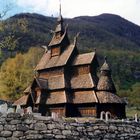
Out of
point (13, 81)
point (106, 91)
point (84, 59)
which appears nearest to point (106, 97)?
point (106, 91)

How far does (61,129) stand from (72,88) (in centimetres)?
2878

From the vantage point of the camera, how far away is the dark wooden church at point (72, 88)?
43.7m

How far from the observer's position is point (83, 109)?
44.5 meters

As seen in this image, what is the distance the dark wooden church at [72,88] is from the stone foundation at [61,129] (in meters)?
23.2

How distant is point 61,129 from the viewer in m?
17.1

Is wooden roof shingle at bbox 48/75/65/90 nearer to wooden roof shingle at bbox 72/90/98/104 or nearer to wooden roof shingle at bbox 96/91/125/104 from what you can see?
wooden roof shingle at bbox 72/90/98/104


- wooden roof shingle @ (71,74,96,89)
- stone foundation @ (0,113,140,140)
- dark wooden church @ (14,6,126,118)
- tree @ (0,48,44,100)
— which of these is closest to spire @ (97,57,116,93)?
dark wooden church @ (14,6,126,118)

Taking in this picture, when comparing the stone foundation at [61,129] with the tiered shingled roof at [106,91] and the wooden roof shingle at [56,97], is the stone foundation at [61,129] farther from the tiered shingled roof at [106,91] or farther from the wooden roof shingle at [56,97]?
the wooden roof shingle at [56,97]

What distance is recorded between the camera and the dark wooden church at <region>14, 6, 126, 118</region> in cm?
4369

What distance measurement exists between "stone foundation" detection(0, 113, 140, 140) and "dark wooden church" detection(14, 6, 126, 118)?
76.3ft

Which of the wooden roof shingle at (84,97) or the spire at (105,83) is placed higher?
the spire at (105,83)

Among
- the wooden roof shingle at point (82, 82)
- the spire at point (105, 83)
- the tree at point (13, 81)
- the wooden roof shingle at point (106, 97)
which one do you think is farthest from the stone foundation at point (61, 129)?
the tree at point (13, 81)

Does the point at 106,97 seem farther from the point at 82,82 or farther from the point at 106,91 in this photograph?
the point at 82,82

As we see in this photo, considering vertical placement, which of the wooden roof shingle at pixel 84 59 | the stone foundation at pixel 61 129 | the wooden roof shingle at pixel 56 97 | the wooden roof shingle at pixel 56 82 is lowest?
the wooden roof shingle at pixel 56 97
